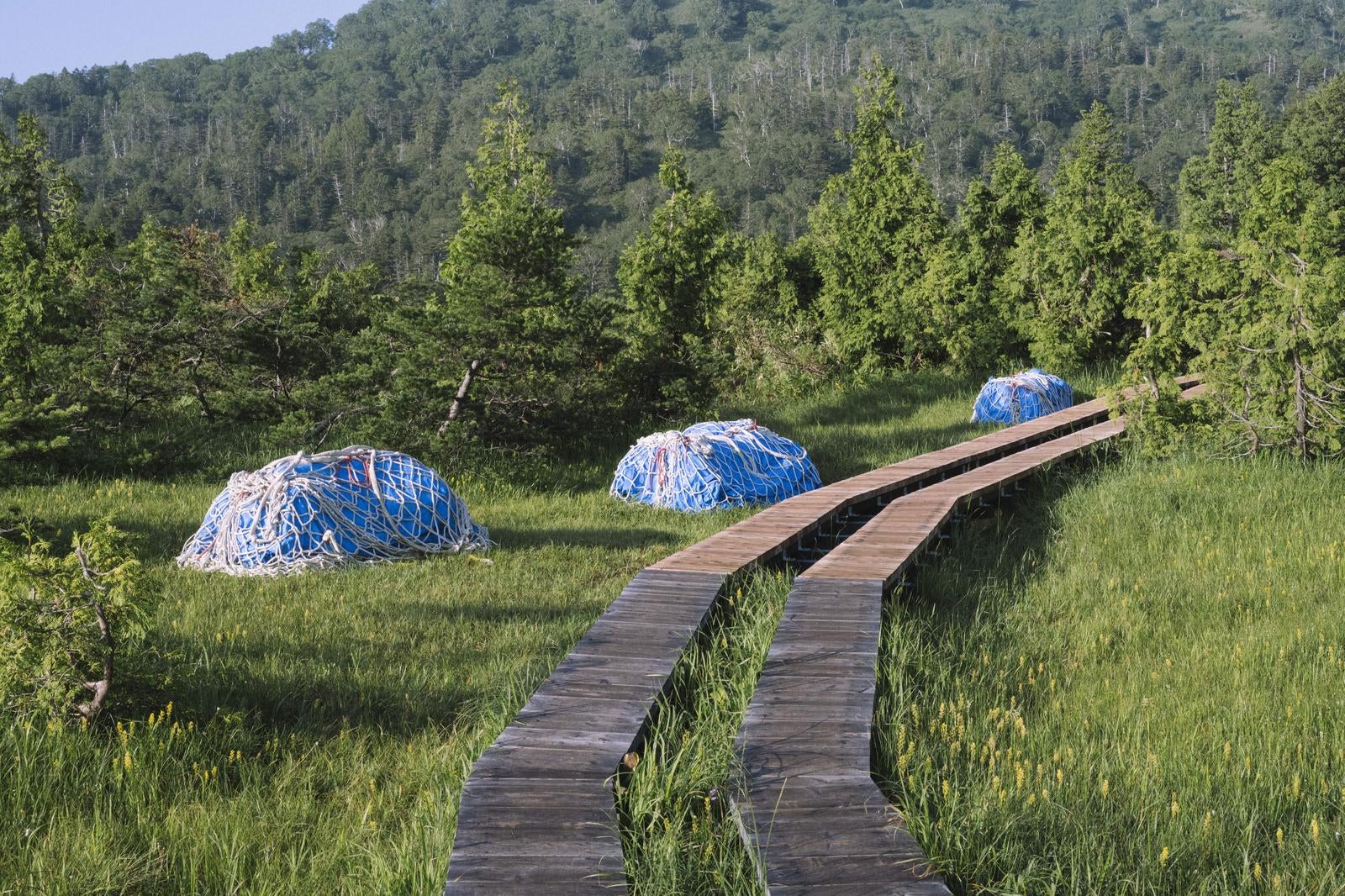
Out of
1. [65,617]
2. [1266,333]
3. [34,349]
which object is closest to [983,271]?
[1266,333]

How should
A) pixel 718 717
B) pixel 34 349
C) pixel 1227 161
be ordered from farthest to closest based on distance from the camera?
pixel 1227 161 → pixel 34 349 → pixel 718 717

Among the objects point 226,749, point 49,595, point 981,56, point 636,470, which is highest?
point 981,56

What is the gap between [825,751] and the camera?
3838 mm

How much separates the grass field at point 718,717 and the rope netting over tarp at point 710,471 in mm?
1426

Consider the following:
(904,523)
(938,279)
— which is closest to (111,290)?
(904,523)

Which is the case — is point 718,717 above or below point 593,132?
below

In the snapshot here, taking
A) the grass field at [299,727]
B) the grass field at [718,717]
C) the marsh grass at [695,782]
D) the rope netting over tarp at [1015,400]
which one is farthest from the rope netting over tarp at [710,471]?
the rope netting over tarp at [1015,400]

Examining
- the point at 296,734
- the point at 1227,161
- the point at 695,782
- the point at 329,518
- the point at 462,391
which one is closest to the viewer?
the point at 695,782

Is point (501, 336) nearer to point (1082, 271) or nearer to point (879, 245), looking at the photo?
point (879, 245)

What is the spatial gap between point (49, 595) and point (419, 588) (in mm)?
2799

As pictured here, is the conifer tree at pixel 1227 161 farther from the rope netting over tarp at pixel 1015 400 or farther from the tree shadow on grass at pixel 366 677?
the tree shadow on grass at pixel 366 677

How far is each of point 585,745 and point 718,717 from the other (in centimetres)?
72

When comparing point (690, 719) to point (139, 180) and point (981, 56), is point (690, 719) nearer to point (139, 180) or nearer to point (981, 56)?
point (139, 180)

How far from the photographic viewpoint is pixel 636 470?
9.65 meters
